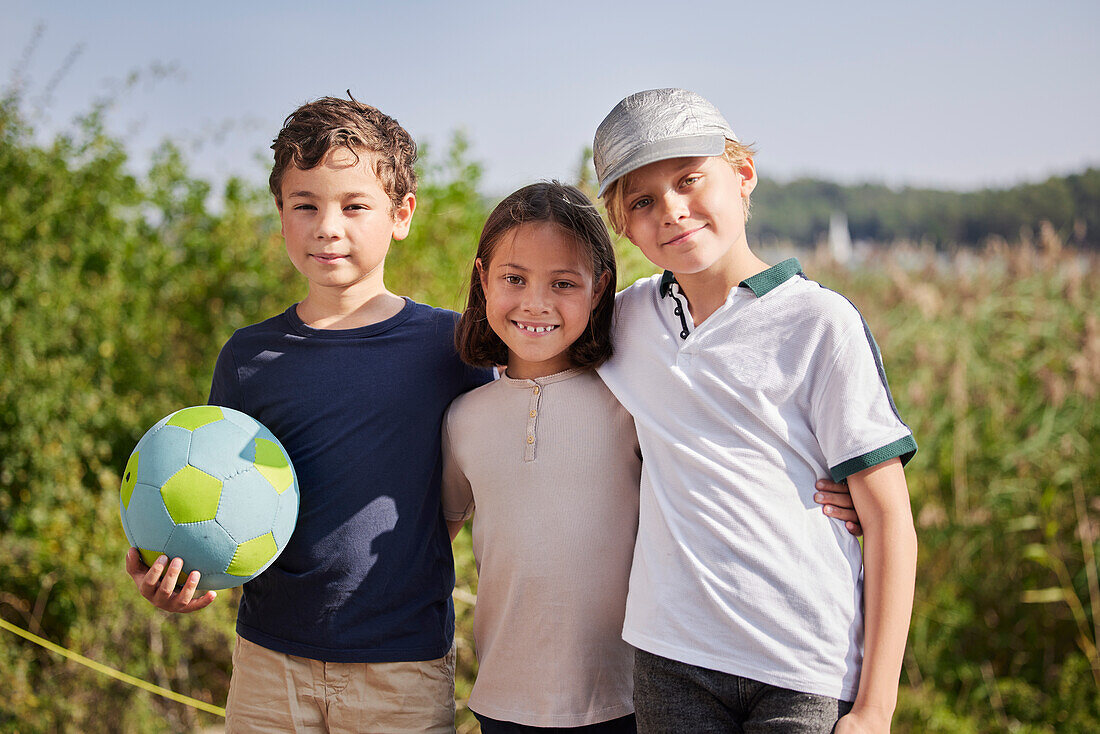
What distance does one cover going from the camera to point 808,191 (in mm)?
11414

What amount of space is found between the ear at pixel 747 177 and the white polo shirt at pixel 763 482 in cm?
24

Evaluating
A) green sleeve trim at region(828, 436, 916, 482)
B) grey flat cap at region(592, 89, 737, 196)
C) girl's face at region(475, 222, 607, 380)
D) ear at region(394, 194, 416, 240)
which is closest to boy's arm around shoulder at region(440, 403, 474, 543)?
girl's face at region(475, 222, 607, 380)

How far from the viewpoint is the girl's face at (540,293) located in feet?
7.32

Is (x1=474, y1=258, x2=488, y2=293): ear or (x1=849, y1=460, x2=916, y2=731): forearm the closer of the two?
(x1=849, y1=460, x2=916, y2=731): forearm

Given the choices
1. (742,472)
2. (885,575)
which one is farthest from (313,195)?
(885,575)

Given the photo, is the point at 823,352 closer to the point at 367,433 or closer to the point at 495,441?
the point at 495,441

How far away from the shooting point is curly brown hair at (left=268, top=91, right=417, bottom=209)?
2314 mm

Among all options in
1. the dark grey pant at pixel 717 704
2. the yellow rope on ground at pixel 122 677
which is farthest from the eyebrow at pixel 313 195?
the yellow rope on ground at pixel 122 677

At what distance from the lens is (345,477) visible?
2.27 meters

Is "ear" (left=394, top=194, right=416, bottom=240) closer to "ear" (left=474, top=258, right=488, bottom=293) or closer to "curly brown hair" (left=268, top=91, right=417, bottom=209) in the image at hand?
"curly brown hair" (left=268, top=91, right=417, bottom=209)

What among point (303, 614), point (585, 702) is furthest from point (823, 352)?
point (303, 614)

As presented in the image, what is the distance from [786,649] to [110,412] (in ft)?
14.3

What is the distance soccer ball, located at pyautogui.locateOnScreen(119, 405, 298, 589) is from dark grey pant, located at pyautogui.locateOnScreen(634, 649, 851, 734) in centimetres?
99

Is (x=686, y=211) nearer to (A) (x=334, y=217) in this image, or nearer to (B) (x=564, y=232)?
(B) (x=564, y=232)
